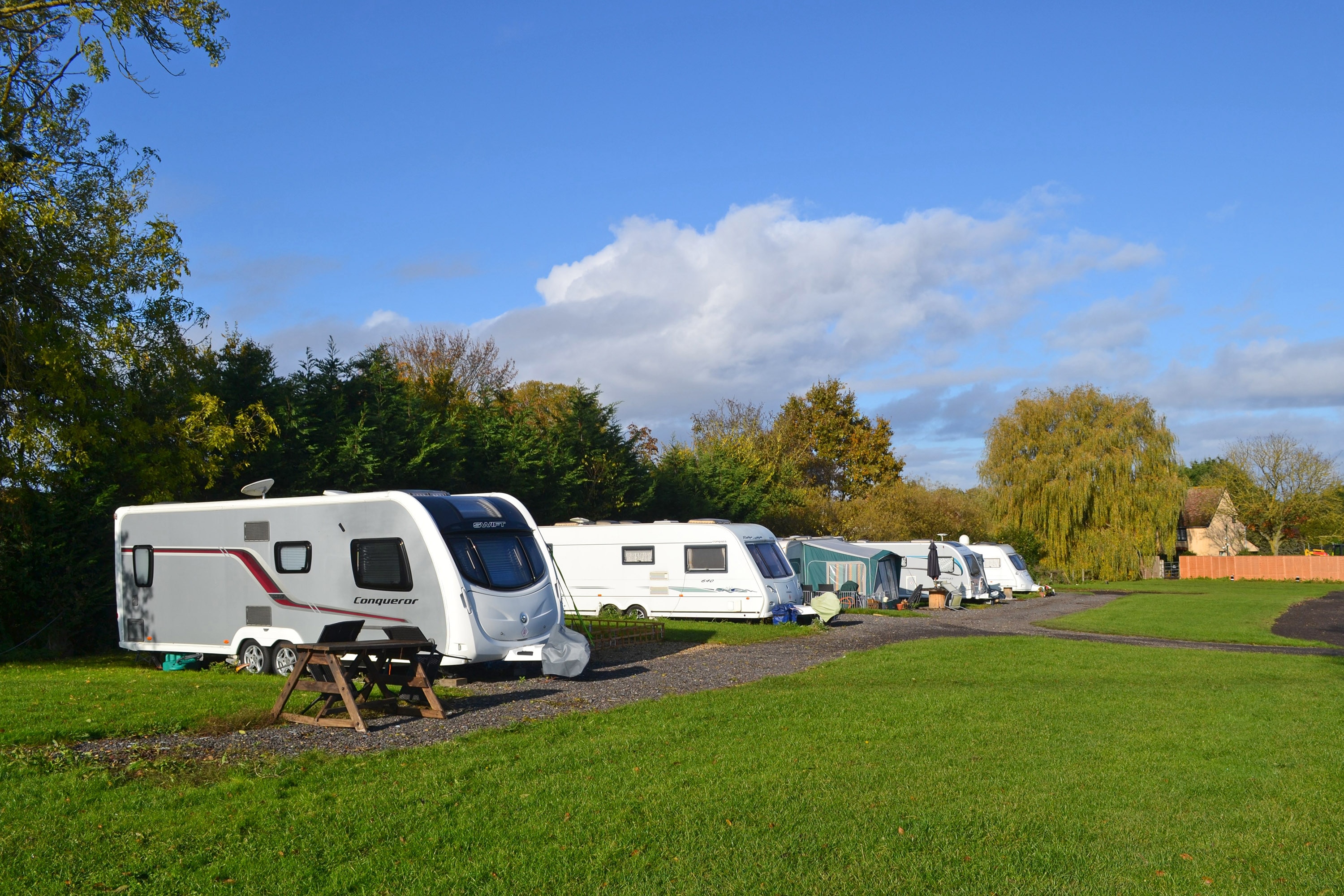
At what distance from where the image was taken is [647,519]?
1519 inches

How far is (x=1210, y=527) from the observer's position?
74.1 metres

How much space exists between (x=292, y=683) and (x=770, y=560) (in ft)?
52.2

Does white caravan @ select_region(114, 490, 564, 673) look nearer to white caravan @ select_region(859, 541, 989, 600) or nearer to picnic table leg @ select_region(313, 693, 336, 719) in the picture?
picnic table leg @ select_region(313, 693, 336, 719)

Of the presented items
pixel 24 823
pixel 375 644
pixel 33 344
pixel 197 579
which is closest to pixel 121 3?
pixel 33 344

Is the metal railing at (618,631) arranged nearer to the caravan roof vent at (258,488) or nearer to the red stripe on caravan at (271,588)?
the red stripe on caravan at (271,588)

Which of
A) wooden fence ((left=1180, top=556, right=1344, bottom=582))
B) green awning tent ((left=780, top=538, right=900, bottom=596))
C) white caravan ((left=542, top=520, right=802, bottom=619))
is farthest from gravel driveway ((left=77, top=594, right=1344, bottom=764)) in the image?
wooden fence ((left=1180, top=556, right=1344, bottom=582))

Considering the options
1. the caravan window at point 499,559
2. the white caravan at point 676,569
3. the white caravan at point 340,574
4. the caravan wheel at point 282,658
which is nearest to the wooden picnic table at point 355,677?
the white caravan at point 340,574

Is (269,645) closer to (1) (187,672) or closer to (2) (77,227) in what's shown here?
(1) (187,672)

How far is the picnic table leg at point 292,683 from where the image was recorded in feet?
31.1

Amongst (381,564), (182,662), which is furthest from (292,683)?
(182,662)

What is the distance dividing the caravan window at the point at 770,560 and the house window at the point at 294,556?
38.0ft

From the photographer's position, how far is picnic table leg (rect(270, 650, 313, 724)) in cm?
949

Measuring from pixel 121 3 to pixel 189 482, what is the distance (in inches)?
313

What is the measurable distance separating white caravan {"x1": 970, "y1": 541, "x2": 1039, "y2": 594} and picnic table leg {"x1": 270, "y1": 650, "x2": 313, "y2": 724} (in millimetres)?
33092
